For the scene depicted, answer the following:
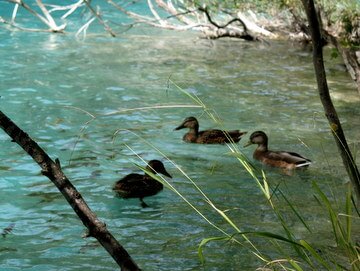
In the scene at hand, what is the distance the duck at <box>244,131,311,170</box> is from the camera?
27.6 feet

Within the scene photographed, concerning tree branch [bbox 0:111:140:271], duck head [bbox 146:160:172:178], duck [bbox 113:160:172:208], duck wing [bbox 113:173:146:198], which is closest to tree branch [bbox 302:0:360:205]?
tree branch [bbox 0:111:140:271]

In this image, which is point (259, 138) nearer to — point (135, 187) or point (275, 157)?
point (275, 157)

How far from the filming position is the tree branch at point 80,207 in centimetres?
269

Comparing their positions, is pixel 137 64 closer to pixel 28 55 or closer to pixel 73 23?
pixel 28 55

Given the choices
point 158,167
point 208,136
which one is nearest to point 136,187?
point 158,167

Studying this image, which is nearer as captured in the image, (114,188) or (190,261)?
(190,261)

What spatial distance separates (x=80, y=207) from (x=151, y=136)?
24.4 feet

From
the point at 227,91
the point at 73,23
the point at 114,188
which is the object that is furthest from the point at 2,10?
the point at 114,188

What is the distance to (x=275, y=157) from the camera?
878 centimetres

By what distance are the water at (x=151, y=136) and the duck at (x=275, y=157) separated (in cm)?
12

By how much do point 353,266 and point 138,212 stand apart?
407 centimetres

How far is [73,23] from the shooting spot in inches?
954

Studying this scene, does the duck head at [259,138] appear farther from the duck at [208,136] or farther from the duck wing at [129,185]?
the duck wing at [129,185]

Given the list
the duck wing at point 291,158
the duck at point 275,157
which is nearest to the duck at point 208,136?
the duck at point 275,157
